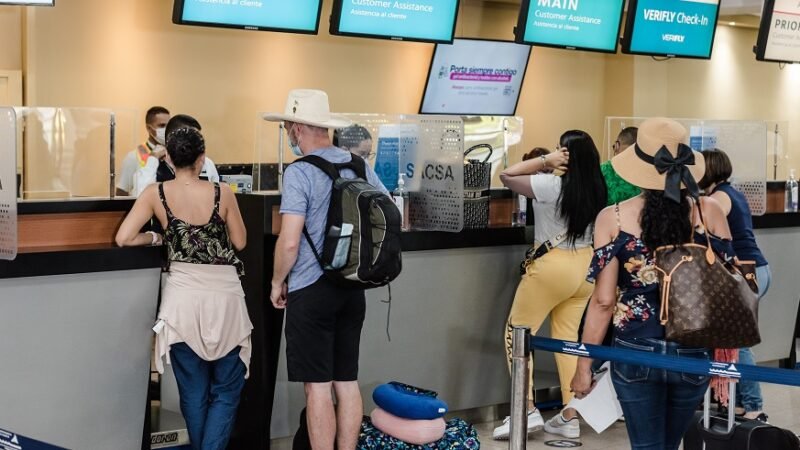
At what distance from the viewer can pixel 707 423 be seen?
4074 millimetres

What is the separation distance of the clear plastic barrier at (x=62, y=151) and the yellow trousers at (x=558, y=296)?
233 centimetres

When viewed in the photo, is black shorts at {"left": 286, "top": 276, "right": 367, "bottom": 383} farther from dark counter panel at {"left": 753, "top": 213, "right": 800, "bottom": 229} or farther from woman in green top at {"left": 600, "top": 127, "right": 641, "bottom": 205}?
dark counter panel at {"left": 753, "top": 213, "right": 800, "bottom": 229}

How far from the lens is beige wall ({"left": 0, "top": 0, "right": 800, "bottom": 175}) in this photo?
8602mm

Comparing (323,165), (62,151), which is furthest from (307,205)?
(62,151)

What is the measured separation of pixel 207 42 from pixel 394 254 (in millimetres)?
5535

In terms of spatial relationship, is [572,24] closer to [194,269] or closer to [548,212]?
[548,212]

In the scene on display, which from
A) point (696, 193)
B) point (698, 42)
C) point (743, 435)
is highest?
point (698, 42)

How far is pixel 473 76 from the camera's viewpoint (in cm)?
1094

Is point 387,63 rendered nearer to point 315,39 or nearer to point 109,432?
point 315,39

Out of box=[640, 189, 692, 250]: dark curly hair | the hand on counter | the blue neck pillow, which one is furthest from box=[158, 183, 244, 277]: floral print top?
box=[640, 189, 692, 250]: dark curly hair

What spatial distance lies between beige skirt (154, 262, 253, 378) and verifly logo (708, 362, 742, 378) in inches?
77.1

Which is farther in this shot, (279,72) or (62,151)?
(279,72)

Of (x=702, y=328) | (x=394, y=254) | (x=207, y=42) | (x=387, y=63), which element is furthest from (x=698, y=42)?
(x=702, y=328)

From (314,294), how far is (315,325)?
12cm
